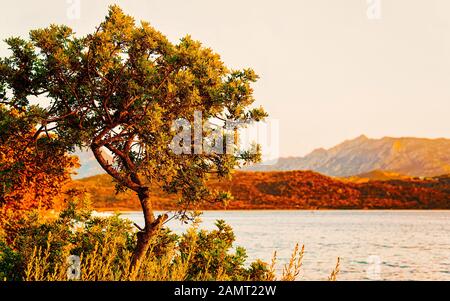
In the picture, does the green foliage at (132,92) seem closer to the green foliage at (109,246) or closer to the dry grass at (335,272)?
the green foliage at (109,246)

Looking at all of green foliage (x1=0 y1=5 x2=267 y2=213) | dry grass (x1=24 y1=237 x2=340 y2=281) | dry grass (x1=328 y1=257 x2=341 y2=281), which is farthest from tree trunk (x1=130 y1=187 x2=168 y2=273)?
dry grass (x1=328 y1=257 x2=341 y2=281)

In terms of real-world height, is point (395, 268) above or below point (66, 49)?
below

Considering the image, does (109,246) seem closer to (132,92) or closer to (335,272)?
(132,92)

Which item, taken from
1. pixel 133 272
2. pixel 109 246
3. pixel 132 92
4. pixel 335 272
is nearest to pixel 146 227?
pixel 109 246

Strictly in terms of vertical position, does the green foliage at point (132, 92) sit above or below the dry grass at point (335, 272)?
above

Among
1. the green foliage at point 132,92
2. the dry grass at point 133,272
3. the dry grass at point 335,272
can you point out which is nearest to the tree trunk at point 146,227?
the green foliage at point 132,92

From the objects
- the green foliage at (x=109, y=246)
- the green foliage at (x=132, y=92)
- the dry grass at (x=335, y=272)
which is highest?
the green foliage at (x=132, y=92)

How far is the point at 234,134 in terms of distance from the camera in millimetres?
12820

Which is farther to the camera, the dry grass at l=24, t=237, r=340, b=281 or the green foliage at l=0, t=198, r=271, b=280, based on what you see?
the green foliage at l=0, t=198, r=271, b=280

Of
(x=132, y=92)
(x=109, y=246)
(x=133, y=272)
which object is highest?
(x=132, y=92)

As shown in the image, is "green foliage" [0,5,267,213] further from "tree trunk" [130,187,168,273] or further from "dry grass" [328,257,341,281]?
"dry grass" [328,257,341,281]
